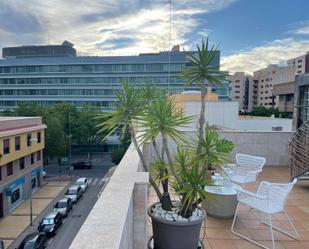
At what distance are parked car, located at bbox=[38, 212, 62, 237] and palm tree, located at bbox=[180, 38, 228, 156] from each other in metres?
11.2

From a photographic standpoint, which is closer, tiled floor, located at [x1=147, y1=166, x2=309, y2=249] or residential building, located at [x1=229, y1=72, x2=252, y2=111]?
tiled floor, located at [x1=147, y1=166, x2=309, y2=249]

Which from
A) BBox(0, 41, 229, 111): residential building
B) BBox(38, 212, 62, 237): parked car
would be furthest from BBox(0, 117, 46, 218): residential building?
BBox(0, 41, 229, 111): residential building

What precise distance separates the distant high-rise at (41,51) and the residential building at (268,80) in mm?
43698

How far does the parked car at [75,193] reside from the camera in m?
15.6

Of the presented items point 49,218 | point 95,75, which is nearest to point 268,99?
point 95,75

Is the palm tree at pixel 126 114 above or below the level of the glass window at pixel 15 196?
above

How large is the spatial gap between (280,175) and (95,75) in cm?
3779

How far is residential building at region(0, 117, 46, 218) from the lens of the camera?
1373 centimetres

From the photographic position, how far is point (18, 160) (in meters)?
15.4

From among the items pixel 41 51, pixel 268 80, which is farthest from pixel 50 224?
pixel 268 80

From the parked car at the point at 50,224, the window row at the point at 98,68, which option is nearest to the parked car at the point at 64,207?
the parked car at the point at 50,224

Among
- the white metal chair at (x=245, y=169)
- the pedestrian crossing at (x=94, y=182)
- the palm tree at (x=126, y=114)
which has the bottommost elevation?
the pedestrian crossing at (x=94, y=182)

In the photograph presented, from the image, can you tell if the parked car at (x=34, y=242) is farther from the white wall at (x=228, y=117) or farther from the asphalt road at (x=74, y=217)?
the white wall at (x=228, y=117)

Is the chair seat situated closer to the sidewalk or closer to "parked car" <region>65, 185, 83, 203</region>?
the sidewalk
